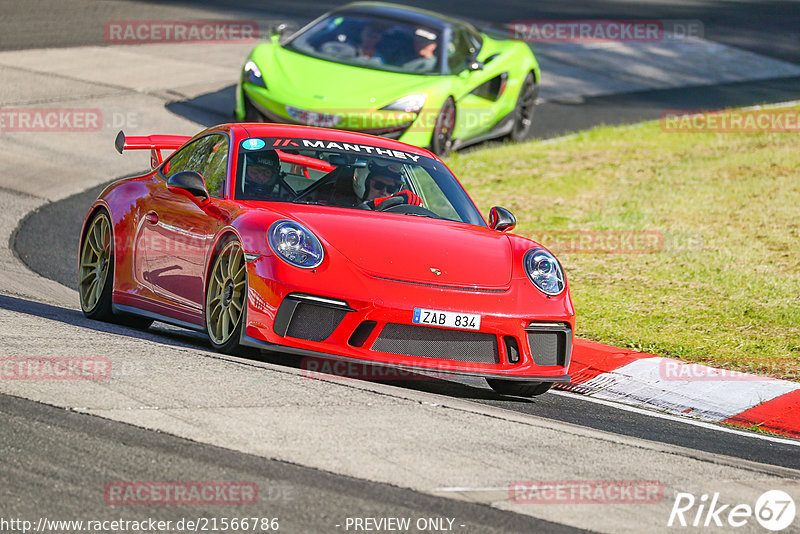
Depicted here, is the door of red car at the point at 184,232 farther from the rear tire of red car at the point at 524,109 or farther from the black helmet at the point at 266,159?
the rear tire of red car at the point at 524,109

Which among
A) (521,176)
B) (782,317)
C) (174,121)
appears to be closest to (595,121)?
(521,176)

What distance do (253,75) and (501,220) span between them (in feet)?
22.7

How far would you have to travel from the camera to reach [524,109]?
55.6ft

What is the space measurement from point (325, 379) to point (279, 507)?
5.96 ft

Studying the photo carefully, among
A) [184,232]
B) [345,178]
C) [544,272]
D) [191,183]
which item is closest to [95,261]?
[184,232]

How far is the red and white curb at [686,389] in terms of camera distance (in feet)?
24.7

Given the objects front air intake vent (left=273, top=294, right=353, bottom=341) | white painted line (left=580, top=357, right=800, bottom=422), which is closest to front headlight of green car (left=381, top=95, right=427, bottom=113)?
white painted line (left=580, top=357, right=800, bottom=422)

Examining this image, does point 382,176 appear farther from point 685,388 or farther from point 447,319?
point 685,388

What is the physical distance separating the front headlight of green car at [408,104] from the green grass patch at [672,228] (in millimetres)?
1008

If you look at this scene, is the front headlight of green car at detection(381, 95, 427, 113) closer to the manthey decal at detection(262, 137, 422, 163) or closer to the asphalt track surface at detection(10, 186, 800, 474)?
the manthey decal at detection(262, 137, 422, 163)

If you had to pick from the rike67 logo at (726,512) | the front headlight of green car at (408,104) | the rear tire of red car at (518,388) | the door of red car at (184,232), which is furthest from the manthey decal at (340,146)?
the front headlight of green car at (408,104)

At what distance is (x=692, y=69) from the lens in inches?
936

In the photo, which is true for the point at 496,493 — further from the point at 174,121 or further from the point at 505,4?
the point at 505,4

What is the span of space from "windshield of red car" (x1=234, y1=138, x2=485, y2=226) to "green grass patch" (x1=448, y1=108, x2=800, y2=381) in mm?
1666
